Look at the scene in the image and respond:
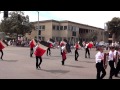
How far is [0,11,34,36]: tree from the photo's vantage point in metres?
54.3

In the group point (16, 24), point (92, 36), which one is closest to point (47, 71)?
point (16, 24)

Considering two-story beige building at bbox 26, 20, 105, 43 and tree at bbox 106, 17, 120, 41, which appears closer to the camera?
two-story beige building at bbox 26, 20, 105, 43

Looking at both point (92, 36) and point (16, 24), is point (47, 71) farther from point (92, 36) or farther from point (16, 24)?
point (92, 36)

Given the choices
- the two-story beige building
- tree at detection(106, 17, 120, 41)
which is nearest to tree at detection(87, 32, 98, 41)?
the two-story beige building

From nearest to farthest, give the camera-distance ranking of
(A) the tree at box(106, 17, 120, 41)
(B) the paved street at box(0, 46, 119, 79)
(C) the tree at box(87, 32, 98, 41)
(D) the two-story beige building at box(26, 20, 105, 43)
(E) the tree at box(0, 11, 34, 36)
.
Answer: (B) the paved street at box(0, 46, 119, 79) → (E) the tree at box(0, 11, 34, 36) → (D) the two-story beige building at box(26, 20, 105, 43) → (A) the tree at box(106, 17, 120, 41) → (C) the tree at box(87, 32, 98, 41)

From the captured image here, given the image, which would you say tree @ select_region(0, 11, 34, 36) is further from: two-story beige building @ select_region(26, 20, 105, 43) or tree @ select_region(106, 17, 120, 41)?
tree @ select_region(106, 17, 120, 41)

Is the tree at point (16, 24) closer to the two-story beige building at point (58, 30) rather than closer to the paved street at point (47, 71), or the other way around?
the two-story beige building at point (58, 30)

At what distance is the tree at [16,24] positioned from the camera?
54.3 m

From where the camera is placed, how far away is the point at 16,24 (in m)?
54.3
